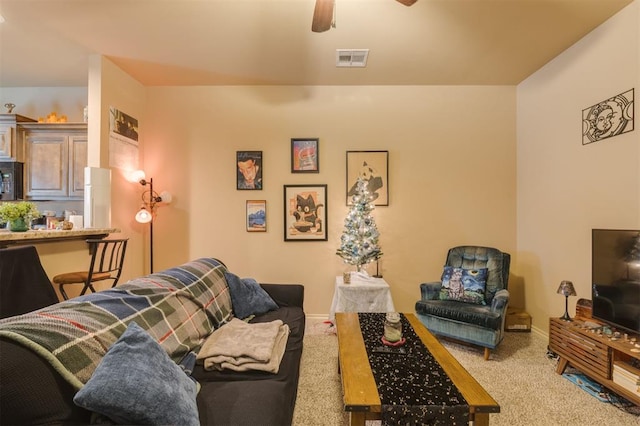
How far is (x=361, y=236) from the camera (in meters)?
3.53

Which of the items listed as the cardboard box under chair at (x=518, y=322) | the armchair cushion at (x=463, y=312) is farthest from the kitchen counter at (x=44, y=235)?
the cardboard box under chair at (x=518, y=322)

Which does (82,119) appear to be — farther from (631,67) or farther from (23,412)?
(631,67)

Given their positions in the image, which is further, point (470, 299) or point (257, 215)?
point (257, 215)

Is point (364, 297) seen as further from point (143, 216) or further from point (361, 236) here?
point (143, 216)

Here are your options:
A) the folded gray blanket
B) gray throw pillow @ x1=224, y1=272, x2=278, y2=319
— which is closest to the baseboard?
gray throw pillow @ x1=224, y1=272, x2=278, y2=319

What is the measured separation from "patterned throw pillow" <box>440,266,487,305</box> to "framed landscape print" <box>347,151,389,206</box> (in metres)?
1.19

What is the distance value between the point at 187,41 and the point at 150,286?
7.89ft

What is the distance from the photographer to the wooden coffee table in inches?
54.9

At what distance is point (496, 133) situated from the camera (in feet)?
12.9

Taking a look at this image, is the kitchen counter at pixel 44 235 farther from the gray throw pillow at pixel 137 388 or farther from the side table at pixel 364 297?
the side table at pixel 364 297

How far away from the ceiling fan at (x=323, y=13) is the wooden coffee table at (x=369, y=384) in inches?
86.0

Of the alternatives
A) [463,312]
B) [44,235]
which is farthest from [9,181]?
[463,312]

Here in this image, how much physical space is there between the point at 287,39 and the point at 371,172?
182 centimetres

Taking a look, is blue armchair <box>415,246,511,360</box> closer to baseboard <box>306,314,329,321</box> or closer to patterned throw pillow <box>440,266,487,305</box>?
patterned throw pillow <box>440,266,487,305</box>
